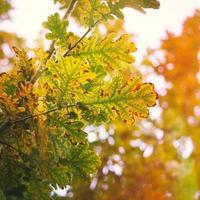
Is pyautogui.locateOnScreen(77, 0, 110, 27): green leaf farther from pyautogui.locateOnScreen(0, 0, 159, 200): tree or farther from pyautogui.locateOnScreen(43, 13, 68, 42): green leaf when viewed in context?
pyautogui.locateOnScreen(43, 13, 68, 42): green leaf

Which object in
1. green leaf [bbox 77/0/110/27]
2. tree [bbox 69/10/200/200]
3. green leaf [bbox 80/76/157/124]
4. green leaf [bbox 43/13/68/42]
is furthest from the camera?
tree [bbox 69/10/200/200]

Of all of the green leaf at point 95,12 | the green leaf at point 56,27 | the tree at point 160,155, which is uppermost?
the tree at point 160,155

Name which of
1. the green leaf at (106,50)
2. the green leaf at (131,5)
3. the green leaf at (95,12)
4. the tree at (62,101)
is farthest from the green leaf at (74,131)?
the green leaf at (131,5)

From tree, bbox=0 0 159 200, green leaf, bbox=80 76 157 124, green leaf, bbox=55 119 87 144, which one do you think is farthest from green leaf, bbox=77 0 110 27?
green leaf, bbox=55 119 87 144

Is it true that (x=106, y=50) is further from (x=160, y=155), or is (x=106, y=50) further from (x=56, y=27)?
(x=160, y=155)

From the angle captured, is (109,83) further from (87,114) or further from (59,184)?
(59,184)

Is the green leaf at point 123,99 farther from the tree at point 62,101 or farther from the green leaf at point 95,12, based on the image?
the green leaf at point 95,12

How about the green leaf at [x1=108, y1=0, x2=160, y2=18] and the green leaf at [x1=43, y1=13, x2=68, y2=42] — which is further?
the green leaf at [x1=108, y1=0, x2=160, y2=18]

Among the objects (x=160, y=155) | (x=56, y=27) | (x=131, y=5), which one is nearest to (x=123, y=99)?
(x=56, y=27)
